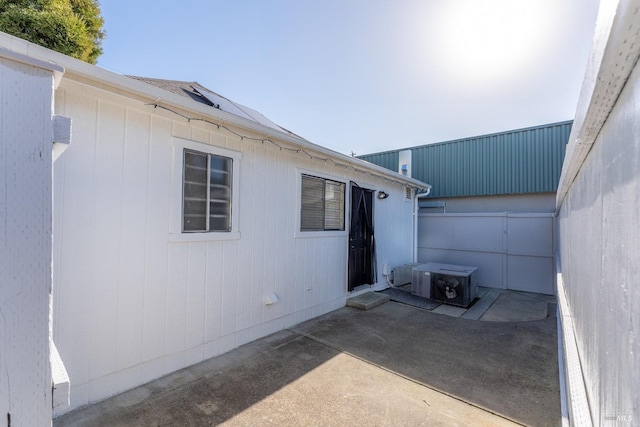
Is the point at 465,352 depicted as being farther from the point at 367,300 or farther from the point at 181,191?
the point at 181,191

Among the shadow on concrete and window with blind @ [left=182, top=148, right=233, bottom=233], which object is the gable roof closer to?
window with blind @ [left=182, top=148, right=233, bottom=233]

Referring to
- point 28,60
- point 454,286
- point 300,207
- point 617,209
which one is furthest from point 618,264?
point 454,286

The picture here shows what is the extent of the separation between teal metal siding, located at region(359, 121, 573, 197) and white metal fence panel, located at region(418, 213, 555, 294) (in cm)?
129

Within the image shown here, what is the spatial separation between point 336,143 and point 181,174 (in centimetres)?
983

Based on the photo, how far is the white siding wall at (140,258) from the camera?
7.59ft

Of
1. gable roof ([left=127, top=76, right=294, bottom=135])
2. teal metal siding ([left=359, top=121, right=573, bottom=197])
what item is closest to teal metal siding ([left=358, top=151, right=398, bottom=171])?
teal metal siding ([left=359, top=121, right=573, bottom=197])

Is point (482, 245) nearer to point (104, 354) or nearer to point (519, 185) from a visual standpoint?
point (519, 185)

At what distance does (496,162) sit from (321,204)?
644 cm

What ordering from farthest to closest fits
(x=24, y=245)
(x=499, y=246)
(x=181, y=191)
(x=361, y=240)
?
(x=499, y=246) → (x=361, y=240) → (x=181, y=191) → (x=24, y=245)

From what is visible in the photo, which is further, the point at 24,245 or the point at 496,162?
the point at 496,162

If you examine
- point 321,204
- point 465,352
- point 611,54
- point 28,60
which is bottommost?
point 465,352

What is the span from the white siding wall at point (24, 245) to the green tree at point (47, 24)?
17.9 feet

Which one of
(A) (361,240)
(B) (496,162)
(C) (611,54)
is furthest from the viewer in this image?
(B) (496,162)

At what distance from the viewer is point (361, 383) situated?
9.09 feet
